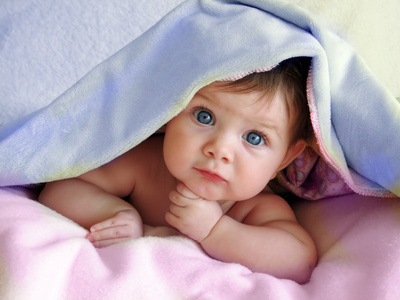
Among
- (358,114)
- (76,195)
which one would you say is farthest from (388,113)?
(76,195)

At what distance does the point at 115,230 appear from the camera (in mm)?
865

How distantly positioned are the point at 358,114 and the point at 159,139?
41 cm

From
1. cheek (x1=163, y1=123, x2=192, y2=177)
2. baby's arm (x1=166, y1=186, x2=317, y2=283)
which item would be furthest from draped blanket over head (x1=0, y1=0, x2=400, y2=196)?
baby's arm (x1=166, y1=186, x2=317, y2=283)

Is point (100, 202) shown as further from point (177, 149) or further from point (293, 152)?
point (293, 152)

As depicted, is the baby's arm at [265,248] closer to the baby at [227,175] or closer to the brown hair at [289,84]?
the baby at [227,175]

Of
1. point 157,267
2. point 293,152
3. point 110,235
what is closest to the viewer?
point 157,267

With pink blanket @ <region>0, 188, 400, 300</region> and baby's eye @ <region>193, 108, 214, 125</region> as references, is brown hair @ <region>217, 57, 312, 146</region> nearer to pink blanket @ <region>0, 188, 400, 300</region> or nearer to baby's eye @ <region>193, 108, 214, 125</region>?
baby's eye @ <region>193, 108, 214, 125</region>

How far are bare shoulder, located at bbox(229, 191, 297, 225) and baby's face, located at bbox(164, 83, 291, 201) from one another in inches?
4.6

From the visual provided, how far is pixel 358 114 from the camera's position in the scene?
0.91 metres

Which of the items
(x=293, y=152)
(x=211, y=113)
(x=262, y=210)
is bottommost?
(x=262, y=210)

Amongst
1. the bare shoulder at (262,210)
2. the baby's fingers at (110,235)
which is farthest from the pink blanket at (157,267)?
the bare shoulder at (262,210)

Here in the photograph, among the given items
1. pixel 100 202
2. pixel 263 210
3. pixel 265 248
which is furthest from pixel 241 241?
pixel 100 202

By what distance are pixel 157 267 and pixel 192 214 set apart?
0.52ft

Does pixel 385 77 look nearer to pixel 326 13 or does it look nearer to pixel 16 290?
pixel 326 13
